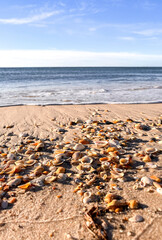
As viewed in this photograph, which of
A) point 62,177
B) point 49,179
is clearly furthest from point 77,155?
point 49,179

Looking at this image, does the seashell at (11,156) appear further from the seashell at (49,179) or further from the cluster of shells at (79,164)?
the seashell at (49,179)

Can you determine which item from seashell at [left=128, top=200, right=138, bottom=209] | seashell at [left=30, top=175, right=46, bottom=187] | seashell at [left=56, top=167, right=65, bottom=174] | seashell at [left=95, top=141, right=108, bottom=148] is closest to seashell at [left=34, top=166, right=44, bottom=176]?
seashell at [left=30, top=175, right=46, bottom=187]

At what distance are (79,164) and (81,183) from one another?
497mm

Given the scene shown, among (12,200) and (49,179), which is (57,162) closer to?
(49,179)

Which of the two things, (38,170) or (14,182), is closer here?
(14,182)

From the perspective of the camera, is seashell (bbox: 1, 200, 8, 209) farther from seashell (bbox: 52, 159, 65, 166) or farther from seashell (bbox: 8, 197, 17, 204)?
seashell (bbox: 52, 159, 65, 166)

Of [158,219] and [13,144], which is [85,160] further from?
[13,144]

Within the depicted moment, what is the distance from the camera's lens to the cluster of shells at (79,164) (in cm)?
243

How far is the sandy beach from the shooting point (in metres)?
1.92

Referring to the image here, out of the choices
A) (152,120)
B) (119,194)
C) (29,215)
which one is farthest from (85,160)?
(152,120)

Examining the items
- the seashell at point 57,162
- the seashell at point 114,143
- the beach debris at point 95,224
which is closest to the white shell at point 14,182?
the seashell at point 57,162

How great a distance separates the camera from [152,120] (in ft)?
18.1

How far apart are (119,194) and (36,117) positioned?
4.07m

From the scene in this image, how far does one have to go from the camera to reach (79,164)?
3043mm
